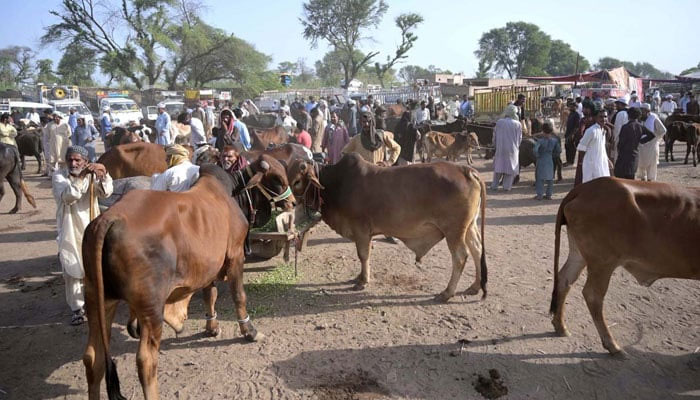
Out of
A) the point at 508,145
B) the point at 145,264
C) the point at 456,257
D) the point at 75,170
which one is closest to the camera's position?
the point at 145,264

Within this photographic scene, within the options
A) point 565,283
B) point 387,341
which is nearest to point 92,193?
point 387,341

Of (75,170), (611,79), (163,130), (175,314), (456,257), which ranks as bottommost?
(175,314)

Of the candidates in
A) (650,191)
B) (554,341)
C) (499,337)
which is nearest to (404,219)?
(499,337)

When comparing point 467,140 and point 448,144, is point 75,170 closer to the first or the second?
point 448,144

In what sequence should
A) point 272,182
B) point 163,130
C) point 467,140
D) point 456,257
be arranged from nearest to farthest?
point 272,182 < point 456,257 < point 163,130 < point 467,140

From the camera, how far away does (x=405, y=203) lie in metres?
5.59

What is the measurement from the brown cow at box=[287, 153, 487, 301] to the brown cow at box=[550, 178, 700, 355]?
122 cm

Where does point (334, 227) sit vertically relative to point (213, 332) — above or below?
above

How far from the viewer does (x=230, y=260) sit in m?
4.45

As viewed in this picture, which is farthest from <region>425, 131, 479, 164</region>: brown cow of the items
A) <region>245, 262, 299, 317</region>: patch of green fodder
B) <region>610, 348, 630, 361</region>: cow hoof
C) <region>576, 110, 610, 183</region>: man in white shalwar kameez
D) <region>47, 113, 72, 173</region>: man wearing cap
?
<region>610, 348, 630, 361</region>: cow hoof

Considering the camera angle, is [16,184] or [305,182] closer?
[305,182]

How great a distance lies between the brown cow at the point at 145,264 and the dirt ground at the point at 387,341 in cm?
71

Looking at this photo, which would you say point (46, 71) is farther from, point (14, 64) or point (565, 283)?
point (565, 283)

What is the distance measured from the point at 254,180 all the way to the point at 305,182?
3.26 ft
